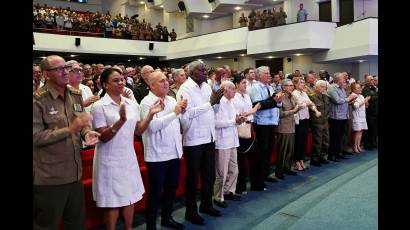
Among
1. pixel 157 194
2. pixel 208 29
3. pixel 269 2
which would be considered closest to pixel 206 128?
pixel 157 194

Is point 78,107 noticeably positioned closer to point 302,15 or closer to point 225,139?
point 225,139

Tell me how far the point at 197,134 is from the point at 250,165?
5.10ft

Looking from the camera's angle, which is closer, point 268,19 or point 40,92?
point 40,92

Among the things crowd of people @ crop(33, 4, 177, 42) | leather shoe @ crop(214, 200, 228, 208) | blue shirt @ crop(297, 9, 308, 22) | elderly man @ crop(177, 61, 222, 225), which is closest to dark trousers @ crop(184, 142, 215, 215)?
elderly man @ crop(177, 61, 222, 225)

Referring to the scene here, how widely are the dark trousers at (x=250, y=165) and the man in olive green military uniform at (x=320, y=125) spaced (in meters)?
1.95

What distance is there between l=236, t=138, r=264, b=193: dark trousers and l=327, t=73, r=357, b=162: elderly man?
2460mm

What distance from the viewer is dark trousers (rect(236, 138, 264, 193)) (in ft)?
16.8

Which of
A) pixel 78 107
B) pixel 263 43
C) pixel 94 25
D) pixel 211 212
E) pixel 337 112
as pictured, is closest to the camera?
pixel 78 107

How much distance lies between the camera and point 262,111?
5320 mm

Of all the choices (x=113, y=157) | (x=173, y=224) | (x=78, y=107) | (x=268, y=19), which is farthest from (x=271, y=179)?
(x=268, y=19)

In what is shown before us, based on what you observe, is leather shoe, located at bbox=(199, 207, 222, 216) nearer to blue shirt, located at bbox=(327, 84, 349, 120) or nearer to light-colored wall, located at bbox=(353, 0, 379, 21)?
blue shirt, located at bbox=(327, 84, 349, 120)

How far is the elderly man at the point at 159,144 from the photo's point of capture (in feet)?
11.7
